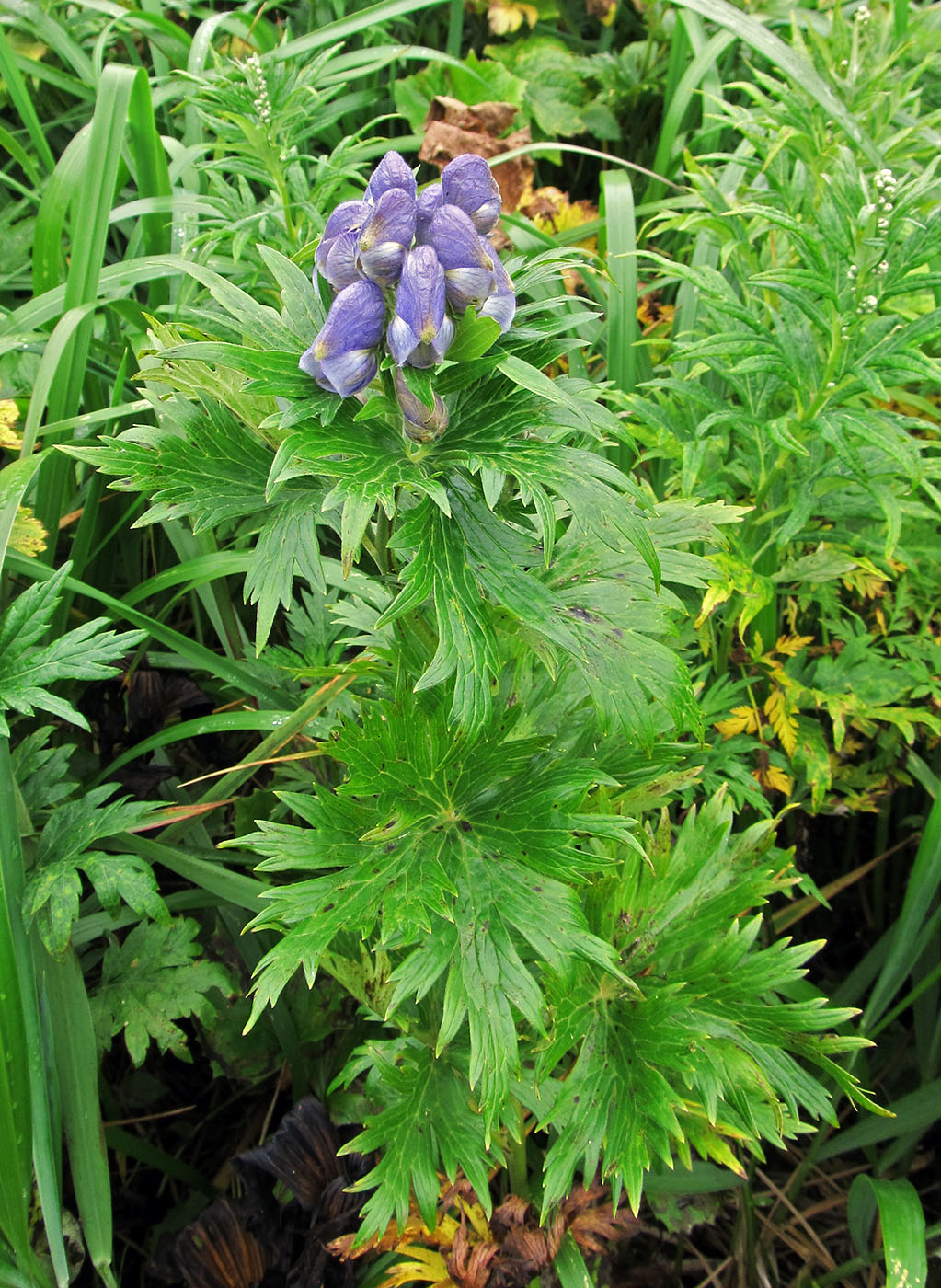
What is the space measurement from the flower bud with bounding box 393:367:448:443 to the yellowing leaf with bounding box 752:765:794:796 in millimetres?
900

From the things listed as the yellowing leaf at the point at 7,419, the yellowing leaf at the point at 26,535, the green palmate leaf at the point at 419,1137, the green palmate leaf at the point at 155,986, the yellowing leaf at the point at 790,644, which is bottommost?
the green palmate leaf at the point at 155,986

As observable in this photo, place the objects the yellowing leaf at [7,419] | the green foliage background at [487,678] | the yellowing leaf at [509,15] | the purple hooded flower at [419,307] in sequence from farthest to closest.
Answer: the yellowing leaf at [509,15], the yellowing leaf at [7,419], the green foliage background at [487,678], the purple hooded flower at [419,307]

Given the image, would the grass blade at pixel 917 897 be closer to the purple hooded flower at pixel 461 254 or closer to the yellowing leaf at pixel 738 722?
the yellowing leaf at pixel 738 722

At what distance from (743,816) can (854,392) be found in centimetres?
72

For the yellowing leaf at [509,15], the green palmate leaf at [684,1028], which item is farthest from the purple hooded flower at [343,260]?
the yellowing leaf at [509,15]

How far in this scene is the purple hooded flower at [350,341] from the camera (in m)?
0.77

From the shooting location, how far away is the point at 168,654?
1.69 m

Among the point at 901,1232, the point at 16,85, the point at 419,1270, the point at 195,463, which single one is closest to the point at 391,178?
the point at 195,463

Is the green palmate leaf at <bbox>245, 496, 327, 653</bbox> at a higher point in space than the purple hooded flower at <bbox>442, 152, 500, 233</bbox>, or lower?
lower

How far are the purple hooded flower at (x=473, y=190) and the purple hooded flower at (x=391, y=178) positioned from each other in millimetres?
32

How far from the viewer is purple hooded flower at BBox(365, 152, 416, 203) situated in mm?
804

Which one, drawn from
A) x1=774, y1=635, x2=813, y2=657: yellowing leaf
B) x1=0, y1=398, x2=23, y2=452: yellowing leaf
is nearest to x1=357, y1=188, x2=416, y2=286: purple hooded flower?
x1=0, y1=398, x2=23, y2=452: yellowing leaf

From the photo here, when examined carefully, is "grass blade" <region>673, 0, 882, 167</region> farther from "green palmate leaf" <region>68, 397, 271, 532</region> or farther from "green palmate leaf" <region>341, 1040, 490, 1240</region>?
"green palmate leaf" <region>341, 1040, 490, 1240</region>

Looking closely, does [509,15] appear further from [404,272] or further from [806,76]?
[404,272]
